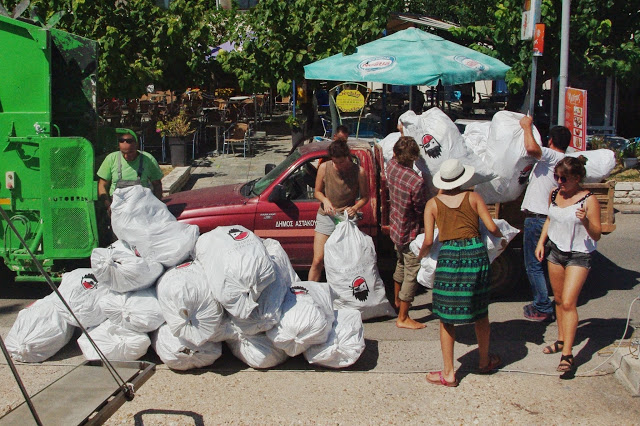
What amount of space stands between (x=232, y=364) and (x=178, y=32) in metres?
9.78

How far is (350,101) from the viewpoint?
1190cm

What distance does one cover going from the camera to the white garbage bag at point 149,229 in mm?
5598

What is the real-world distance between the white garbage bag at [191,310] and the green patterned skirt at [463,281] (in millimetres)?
1659

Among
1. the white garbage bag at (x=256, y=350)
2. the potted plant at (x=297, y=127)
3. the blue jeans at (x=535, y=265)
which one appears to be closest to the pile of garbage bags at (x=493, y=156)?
the blue jeans at (x=535, y=265)

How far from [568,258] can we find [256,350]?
2.49 metres

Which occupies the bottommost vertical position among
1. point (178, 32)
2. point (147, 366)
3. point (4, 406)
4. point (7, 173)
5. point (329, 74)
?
point (4, 406)

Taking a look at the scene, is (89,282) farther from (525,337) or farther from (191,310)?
(525,337)

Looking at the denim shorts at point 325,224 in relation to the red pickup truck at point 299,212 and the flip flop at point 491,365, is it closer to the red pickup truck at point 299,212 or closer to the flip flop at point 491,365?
the red pickup truck at point 299,212

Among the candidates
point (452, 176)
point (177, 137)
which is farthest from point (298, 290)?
point (177, 137)

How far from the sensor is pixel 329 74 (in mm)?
11289

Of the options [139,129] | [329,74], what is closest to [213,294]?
[329,74]

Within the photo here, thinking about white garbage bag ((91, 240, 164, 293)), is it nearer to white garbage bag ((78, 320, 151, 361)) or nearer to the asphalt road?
white garbage bag ((78, 320, 151, 361))

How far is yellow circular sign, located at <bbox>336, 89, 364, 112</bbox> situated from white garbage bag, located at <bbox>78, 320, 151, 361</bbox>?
7.39 metres

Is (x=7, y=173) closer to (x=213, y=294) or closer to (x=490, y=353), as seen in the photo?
(x=213, y=294)
